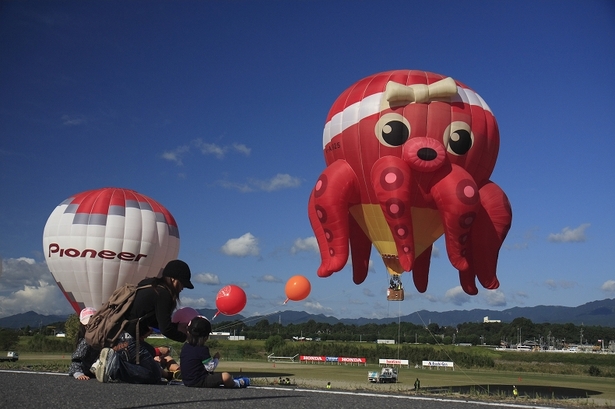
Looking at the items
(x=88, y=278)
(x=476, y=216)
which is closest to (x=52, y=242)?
(x=88, y=278)

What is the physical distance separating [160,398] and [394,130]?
17.5 m

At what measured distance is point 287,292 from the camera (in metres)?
23.2

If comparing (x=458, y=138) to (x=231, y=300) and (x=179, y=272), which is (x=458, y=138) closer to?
(x=231, y=300)

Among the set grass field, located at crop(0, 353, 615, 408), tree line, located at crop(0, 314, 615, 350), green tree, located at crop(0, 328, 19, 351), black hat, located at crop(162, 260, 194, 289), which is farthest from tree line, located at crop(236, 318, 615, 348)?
black hat, located at crop(162, 260, 194, 289)

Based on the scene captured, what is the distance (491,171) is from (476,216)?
2826 millimetres

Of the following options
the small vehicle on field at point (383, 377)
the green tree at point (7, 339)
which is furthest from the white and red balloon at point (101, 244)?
the green tree at point (7, 339)

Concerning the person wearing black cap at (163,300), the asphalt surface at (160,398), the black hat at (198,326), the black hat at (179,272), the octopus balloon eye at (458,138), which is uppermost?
the octopus balloon eye at (458,138)

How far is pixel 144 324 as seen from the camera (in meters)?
7.20

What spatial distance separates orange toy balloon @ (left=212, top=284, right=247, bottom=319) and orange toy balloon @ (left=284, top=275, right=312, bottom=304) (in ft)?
5.46

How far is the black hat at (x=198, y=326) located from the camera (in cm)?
749

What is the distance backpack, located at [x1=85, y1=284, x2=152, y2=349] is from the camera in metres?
7.09

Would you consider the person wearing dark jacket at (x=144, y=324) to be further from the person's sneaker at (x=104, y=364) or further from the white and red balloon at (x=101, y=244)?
the white and red balloon at (x=101, y=244)

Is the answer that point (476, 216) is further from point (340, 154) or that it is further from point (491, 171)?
point (340, 154)

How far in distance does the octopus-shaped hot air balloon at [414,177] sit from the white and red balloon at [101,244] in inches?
392
